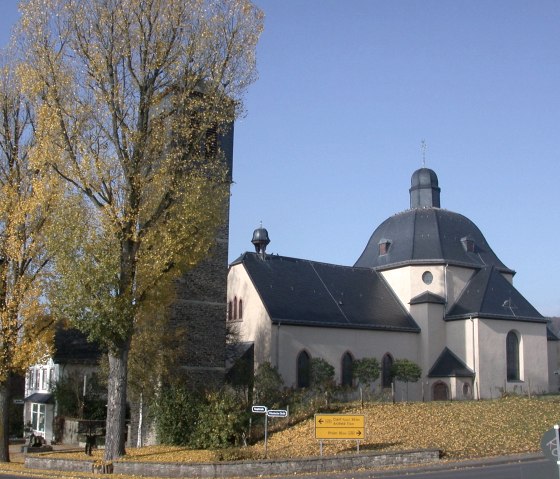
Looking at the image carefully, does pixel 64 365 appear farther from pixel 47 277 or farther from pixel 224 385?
pixel 47 277

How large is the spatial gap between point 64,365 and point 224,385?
13.3 m

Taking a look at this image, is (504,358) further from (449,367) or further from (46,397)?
(46,397)

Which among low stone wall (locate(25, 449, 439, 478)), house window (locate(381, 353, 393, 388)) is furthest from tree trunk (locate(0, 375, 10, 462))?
house window (locate(381, 353, 393, 388))

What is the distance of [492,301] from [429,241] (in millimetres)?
5577

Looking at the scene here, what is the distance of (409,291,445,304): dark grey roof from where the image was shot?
149 ft

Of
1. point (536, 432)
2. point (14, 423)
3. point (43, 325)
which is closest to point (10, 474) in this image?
point (43, 325)

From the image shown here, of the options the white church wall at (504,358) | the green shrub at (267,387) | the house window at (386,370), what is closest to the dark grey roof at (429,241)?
the white church wall at (504,358)

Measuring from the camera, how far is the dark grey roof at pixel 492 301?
145 feet

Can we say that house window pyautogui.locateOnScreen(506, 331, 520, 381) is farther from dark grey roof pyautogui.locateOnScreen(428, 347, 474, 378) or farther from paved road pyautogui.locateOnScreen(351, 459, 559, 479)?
paved road pyautogui.locateOnScreen(351, 459, 559, 479)

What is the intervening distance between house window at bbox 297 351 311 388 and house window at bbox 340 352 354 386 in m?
2.46

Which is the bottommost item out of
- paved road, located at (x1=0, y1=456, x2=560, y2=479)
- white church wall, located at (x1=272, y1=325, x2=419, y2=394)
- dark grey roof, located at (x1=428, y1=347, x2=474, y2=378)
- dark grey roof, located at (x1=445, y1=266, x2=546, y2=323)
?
paved road, located at (x1=0, y1=456, x2=560, y2=479)

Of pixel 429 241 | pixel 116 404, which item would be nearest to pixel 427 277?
pixel 429 241

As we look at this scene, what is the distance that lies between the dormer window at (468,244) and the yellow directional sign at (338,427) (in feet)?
95.5

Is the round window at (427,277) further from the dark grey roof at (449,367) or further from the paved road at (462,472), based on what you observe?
the paved road at (462,472)
